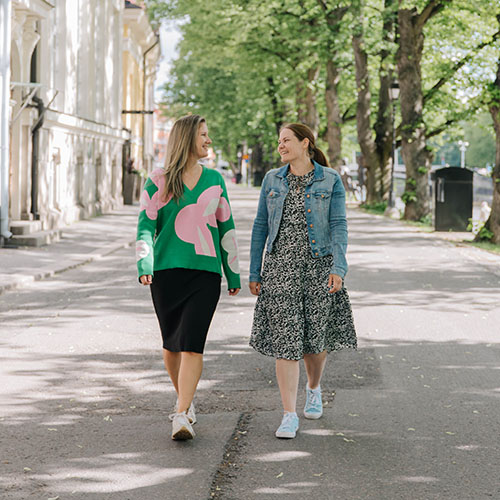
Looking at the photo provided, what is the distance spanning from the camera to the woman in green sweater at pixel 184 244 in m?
5.34

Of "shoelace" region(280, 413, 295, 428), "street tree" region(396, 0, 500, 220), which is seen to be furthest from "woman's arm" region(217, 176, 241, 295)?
"street tree" region(396, 0, 500, 220)

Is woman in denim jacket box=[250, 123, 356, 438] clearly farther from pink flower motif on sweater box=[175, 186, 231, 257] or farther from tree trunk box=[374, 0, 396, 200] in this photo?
tree trunk box=[374, 0, 396, 200]

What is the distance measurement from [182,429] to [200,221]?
1122 millimetres

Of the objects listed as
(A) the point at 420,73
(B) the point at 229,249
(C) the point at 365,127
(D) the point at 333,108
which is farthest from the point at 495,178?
(D) the point at 333,108

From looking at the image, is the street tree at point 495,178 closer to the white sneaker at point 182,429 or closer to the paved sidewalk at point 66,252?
the paved sidewalk at point 66,252

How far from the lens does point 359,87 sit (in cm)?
3444

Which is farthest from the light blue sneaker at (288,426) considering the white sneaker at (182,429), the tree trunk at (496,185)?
the tree trunk at (496,185)

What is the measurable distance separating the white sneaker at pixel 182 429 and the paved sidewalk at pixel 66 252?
738 centimetres

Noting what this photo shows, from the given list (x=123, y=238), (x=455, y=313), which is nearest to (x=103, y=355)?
(x=455, y=313)

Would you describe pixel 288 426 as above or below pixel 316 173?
below

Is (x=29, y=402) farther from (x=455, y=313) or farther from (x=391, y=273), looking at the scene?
(x=391, y=273)

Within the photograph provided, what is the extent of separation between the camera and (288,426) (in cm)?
537

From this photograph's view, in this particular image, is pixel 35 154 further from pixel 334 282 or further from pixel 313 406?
pixel 334 282

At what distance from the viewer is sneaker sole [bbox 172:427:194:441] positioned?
5215mm
